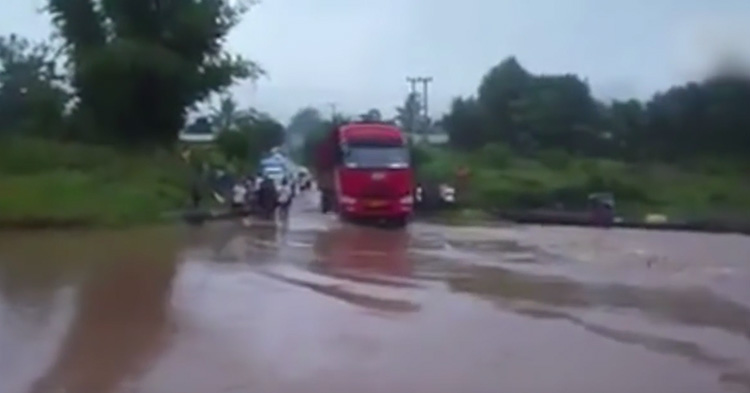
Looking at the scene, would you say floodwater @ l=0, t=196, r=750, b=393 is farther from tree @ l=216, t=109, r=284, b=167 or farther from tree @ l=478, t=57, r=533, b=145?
tree @ l=478, t=57, r=533, b=145

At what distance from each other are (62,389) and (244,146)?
3560 centimetres

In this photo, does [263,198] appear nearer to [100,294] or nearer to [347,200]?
[347,200]

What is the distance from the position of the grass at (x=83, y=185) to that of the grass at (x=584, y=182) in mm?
11456

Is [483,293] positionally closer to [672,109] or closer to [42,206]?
[42,206]

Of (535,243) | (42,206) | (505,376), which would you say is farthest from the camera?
(42,206)

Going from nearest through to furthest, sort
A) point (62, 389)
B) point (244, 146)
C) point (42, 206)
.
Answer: point (62, 389)
point (42, 206)
point (244, 146)

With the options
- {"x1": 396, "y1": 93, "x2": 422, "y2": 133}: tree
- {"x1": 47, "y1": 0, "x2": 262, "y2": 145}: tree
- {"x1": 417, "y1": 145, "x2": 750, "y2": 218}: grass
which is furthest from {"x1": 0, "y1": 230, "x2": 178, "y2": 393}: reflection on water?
{"x1": 396, "y1": 93, "x2": 422, "y2": 133}: tree

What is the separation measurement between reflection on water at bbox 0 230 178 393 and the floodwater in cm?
3

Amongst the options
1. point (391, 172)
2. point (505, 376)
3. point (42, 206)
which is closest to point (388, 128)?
point (391, 172)

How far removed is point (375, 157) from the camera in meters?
32.9

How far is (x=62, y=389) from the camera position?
30.5 ft

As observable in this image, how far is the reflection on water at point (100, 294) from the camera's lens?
10148 millimetres

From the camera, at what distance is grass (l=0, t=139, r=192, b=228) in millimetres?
28219

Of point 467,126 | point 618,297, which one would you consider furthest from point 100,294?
point 467,126
